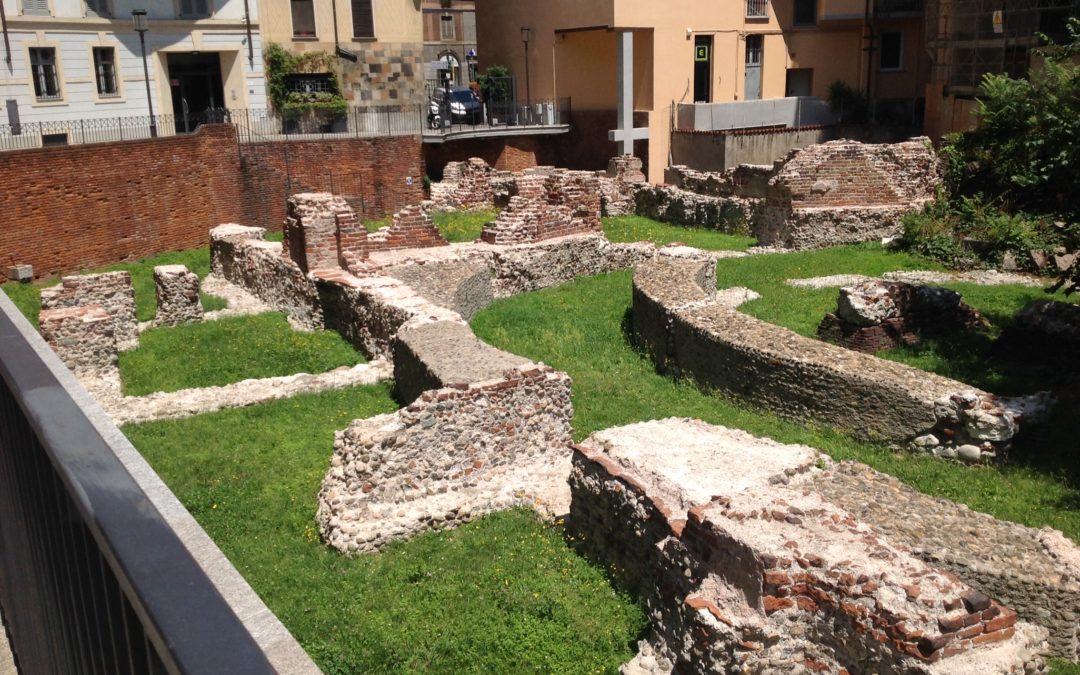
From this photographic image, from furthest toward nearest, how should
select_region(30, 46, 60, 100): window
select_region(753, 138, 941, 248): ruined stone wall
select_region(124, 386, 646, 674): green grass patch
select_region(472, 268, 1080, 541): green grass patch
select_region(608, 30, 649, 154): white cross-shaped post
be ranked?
1. select_region(608, 30, 649, 154): white cross-shaped post
2. select_region(30, 46, 60, 100): window
3. select_region(753, 138, 941, 248): ruined stone wall
4. select_region(472, 268, 1080, 541): green grass patch
5. select_region(124, 386, 646, 674): green grass patch

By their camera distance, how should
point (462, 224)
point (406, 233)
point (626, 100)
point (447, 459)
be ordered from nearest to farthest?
point (447, 459) < point (406, 233) < point (462, 224) < point (626, 100)

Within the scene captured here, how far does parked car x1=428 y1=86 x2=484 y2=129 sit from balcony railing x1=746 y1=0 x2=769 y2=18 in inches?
356

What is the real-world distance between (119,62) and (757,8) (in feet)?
63.0

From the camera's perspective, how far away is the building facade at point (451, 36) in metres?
43.8

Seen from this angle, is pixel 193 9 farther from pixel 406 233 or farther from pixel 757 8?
pixel 757 8

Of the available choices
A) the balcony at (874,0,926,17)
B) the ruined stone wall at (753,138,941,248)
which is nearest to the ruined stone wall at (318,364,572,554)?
the ruined stone wall at (753,138,941,248)

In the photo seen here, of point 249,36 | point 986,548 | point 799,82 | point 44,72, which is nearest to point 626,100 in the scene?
point 799,82

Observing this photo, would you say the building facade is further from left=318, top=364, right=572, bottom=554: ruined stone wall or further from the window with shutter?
left=318, top=364, right=572, bottom=554: ruined stone wall

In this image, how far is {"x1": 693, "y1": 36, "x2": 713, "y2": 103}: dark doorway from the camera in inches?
1179

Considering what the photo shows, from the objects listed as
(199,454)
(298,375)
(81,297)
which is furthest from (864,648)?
(81,297)

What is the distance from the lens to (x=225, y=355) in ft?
39.8

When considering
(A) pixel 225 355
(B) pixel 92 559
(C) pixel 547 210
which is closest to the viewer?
(B) pixel 92 559

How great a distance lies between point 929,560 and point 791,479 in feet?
3.62

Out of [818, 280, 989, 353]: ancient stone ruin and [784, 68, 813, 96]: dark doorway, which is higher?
[784, 68, 813, 96]: dark doorway
